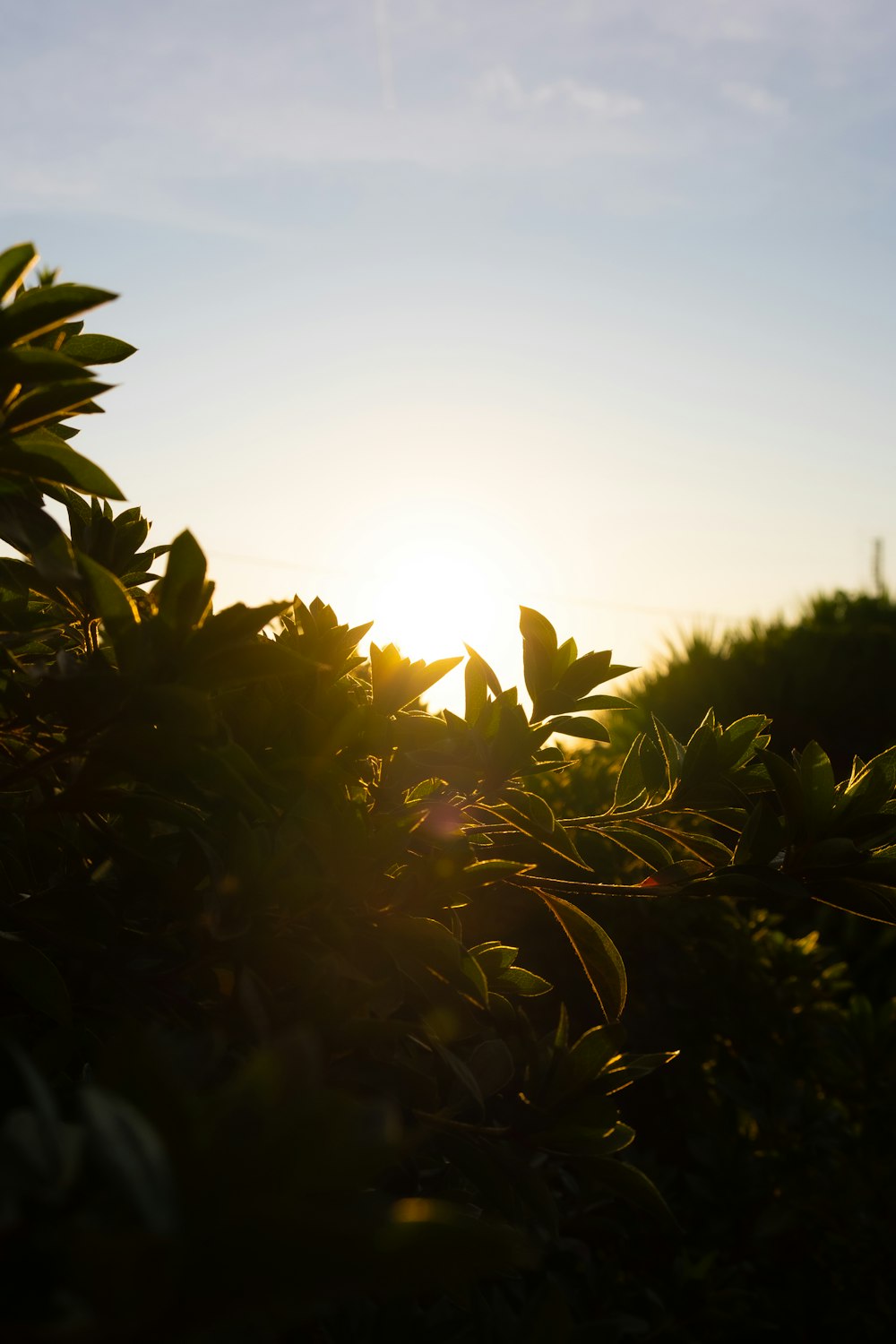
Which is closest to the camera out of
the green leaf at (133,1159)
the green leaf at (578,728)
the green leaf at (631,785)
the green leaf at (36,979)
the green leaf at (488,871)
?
the green leaf at (133,1159)

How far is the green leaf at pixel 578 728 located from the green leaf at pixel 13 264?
954mm

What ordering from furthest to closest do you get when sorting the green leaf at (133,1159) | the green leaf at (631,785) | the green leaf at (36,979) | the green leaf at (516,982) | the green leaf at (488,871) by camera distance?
the green leaf at (631,785)
the green leaf at (516,982)
the green leaf at (488,871)
the green leaf at (36,979)
the green leaf at (133,1159)

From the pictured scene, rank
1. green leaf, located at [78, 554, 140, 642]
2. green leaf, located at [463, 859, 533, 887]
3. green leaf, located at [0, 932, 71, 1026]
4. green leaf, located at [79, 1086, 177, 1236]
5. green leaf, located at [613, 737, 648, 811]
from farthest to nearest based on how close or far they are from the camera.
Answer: green leaf, located at [613, 737, 648, 811] → green leaf, located at [463, 859, 533, 887] → green leaf, located at [0, 932, 71, 1026] → green leaf, located at [78, 554, 140, 642] → green leaf, located at [79, 1086, 177, 1236]

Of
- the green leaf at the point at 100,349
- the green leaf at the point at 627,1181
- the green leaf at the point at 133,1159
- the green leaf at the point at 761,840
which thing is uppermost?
the green leaf at the point at 100,349

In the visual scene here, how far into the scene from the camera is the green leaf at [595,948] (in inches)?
65.6

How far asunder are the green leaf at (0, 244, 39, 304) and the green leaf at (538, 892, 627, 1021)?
117cm

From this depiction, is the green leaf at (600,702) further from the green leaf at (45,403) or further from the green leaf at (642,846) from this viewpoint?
the green leaf at (45,403)

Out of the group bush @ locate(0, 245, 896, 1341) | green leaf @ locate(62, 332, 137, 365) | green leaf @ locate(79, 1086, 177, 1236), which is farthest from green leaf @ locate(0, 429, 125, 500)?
green leaf @ locate(79, 1086, 177, 1236)

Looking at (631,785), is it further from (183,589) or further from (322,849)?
(183,589)

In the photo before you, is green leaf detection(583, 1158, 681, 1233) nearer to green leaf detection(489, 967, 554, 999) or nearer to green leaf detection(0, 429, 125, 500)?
green leaf detection(489, 967, 554, 999)

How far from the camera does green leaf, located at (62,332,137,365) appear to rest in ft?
5.43

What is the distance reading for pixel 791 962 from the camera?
4582 mm

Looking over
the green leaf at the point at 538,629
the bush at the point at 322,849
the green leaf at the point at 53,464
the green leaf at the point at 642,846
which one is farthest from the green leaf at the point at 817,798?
the green leaf at the point at 53,464

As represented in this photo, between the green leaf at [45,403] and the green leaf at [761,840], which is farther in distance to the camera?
the green leaf at [761,840]
